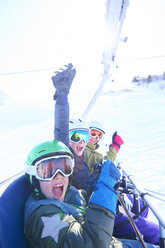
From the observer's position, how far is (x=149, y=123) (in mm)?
9578

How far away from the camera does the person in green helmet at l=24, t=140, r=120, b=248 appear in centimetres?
112

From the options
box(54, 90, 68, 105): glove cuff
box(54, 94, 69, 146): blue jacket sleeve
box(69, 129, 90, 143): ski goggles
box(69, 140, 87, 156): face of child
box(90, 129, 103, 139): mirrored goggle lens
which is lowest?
box(90, 129, 103, 139): mirrored goggle lens

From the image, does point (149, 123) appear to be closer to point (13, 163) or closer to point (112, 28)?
point (13, 163)

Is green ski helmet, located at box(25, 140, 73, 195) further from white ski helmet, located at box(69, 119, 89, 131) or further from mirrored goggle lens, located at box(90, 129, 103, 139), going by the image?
mirrored goggle lens, located at box(90, 129, 103, 139)

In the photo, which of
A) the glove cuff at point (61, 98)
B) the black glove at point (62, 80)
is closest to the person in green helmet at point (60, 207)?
the glove cuff at point (61, 98)

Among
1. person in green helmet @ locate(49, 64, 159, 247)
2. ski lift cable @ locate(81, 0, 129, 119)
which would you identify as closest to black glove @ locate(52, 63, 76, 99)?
person in green helmet @ locate(49, 64, 159, 247)

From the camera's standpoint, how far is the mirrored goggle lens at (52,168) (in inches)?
57.2

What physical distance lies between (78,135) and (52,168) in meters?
1.09

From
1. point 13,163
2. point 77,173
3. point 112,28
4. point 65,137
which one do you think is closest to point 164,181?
point 77,173

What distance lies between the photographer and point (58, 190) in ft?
4.93

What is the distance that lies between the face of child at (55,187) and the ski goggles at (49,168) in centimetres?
3

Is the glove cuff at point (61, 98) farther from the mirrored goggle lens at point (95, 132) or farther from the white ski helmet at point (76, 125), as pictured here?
the mirrored goggle lens at point (95, 132)

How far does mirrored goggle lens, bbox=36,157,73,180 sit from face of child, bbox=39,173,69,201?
4cm

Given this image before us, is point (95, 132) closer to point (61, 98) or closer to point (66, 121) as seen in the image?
point (66, 121)
